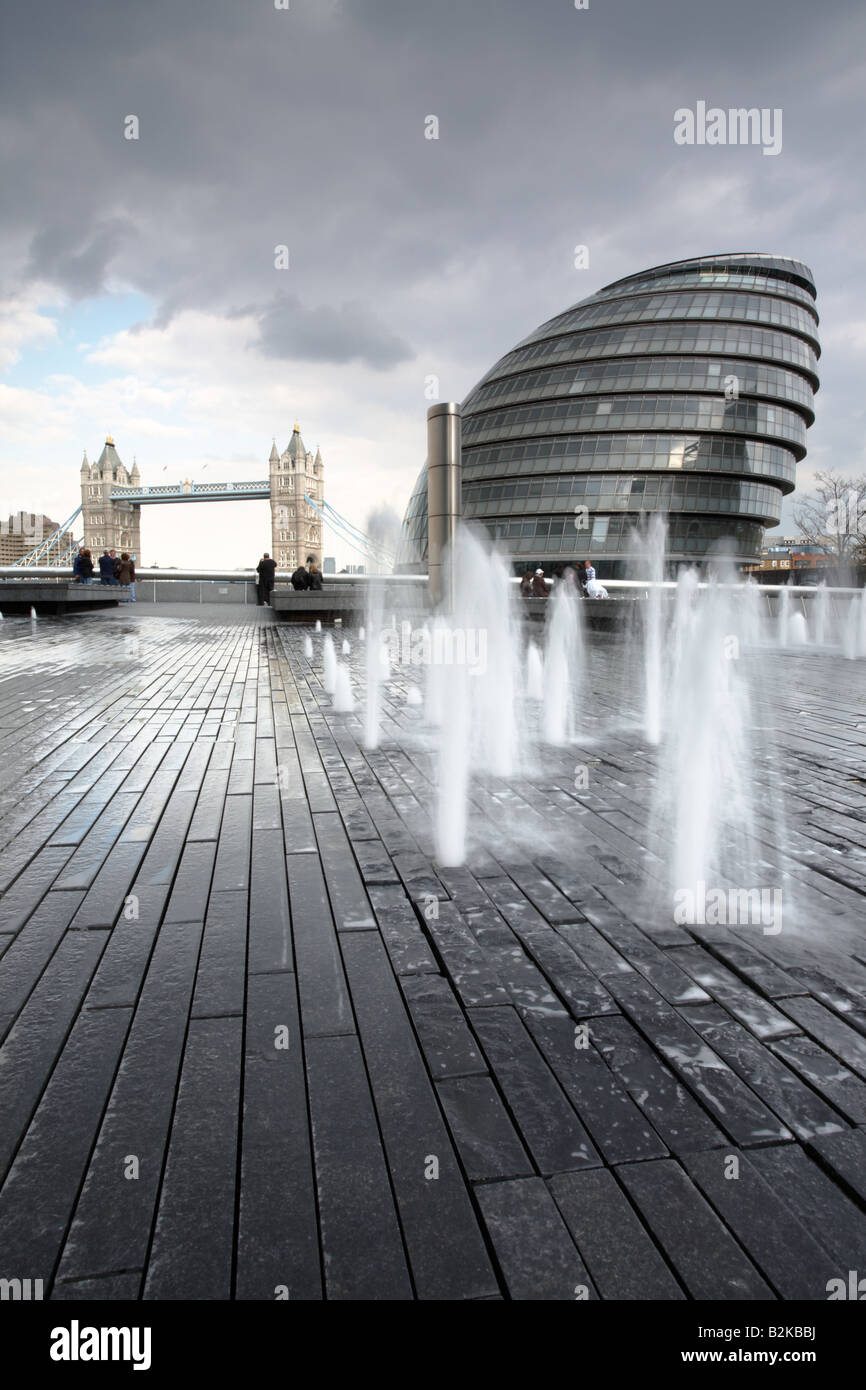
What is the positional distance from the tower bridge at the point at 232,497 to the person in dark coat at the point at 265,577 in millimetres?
90424

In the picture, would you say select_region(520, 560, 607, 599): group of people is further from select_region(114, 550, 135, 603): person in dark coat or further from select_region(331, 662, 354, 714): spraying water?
select_region(331, 662, 354, 714): spraying water

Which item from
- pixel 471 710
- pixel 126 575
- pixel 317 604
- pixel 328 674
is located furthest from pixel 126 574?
pixel 471 710

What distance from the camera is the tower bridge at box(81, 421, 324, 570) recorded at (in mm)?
114000

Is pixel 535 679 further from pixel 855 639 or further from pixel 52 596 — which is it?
pixel 52 596

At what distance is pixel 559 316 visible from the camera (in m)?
55.8

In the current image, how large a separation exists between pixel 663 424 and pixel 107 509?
9457 centimetres

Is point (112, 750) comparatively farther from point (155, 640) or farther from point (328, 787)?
Answer: point (155, 640)

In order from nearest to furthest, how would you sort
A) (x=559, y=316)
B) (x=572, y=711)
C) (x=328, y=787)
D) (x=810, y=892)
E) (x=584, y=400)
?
(x=810, y=892) < (x=328, y=787) < (x=572, y=711) < (x=584, y=400) < (x=559, y=316)

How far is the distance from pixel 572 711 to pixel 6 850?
5.05 meters

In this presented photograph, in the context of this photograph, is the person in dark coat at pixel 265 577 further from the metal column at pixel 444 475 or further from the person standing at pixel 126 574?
the metal column at pixel 444 475

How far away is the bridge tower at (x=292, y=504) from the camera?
389ft

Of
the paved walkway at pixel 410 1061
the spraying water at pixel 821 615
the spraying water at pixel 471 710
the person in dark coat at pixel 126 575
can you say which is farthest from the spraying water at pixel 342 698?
the person in dark coat at pixel 126 575

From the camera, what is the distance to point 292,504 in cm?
11862
